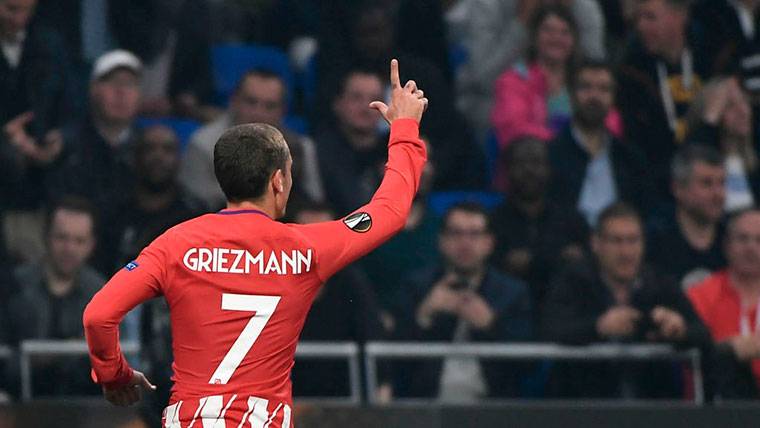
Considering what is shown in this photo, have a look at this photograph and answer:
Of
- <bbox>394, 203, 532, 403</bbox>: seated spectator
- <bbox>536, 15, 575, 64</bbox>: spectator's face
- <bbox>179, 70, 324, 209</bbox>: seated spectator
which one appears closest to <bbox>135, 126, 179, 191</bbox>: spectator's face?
<bbox>179, 70, 324, 209</bbox>: seated spectator

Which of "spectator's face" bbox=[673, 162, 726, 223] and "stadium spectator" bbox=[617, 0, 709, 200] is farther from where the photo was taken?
"stadium spectator" bbox=[617, 0, 709, 200]

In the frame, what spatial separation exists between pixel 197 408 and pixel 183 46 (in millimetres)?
5207

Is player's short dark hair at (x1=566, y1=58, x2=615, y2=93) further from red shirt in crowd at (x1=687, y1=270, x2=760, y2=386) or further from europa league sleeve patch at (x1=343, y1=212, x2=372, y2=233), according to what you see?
europa league sleeve patch at (x1=343, y1=212, x2=372, y2=233)

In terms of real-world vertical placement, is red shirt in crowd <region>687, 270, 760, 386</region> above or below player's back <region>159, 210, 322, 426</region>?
below

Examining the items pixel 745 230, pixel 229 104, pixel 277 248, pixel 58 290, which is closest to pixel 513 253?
pixel 745 230

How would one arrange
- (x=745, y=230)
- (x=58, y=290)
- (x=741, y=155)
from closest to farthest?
(x=58, y=290)
(x=745, y=230)
(x=741, y=155)

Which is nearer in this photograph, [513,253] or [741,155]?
[513,253]

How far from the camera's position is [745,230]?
27.7 feet

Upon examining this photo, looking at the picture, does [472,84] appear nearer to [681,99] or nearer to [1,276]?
[681,99]

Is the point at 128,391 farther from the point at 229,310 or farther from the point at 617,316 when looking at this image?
the point at 617,316

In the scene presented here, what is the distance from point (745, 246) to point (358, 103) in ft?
8.47

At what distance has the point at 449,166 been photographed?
28.6 feet

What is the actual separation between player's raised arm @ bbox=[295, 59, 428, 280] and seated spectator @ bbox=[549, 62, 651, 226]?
449 cm

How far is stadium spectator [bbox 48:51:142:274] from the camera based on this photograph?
8172 millimetres
